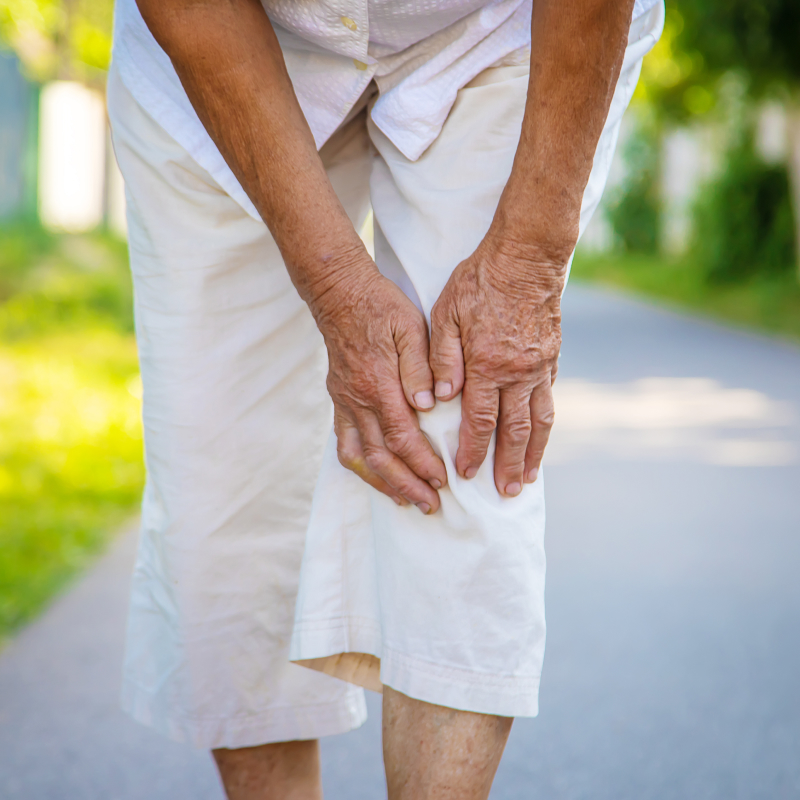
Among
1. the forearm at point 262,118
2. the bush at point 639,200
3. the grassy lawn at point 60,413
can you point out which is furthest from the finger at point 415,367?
the bush at point 639,200

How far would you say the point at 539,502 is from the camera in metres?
1.26

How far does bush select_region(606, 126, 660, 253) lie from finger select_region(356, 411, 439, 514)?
23121mm

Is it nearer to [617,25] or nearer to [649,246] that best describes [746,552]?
[617,25]

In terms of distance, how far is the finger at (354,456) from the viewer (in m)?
1.25

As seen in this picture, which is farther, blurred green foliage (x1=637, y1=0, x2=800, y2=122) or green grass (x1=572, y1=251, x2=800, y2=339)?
green grass (x1=572, y1=251, x2=800, y2=339)

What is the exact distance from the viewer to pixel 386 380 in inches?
48.5

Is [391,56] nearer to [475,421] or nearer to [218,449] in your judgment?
[475,421]

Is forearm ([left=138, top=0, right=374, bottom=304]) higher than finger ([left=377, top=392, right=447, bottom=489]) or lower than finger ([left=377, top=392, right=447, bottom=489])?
higher

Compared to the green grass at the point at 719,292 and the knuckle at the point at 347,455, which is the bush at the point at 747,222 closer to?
the green grass at the point at 719,292

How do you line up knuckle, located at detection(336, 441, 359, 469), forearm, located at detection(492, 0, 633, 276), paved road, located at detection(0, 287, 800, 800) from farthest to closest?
paved road, located at detection(0, 287, 800, 800) → knuckle, located at detection(336, 441, 359, 469) → forearm, located at detection(492, 0, 633, 276)

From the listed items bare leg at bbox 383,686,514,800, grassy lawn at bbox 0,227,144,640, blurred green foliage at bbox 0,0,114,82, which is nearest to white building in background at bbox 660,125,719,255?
blurred green foliage at bbox 0,0,114,82

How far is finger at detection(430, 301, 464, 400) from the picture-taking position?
1.21 meters

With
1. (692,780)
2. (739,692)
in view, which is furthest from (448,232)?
(739,692)

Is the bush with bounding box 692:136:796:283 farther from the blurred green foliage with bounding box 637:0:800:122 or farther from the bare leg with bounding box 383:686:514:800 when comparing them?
the bare leg with bounding box 383:686:514:800
